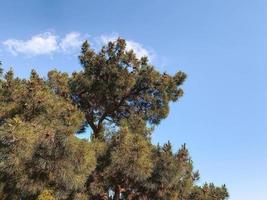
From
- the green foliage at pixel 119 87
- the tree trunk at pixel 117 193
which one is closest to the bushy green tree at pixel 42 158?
the tree trunk at pixel 117 193

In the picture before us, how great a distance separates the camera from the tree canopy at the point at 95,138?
13352 millimetres

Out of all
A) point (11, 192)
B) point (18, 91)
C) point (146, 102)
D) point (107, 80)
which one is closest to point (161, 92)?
point (146, 102)

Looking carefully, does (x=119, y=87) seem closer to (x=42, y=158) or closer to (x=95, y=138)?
(x=95, y=138)

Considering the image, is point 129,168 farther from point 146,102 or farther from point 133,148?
point 146,102

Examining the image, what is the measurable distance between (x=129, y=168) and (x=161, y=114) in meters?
5.54

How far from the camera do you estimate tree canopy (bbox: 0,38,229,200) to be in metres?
13.4

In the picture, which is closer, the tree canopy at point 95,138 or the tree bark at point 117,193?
the tree canopy at point 95,138

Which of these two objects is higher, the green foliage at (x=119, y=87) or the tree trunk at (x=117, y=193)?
the green foliage at (x=119, y=87)

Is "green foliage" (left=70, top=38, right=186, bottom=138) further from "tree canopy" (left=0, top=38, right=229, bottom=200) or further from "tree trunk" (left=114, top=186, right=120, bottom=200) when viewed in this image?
"tree trunk" (left=114, top=186, right=120, bottom=200)

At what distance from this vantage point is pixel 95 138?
660 inches

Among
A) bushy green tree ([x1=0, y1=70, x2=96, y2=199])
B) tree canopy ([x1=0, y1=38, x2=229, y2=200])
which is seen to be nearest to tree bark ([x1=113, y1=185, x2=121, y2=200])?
tree canopy ([x1=0, y1=38, x2=229, y2=200])

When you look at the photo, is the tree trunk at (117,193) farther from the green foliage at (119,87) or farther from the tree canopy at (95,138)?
the green foliage at (119,87)

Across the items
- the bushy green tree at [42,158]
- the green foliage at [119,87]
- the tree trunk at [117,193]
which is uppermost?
the green foliage at [119,87]

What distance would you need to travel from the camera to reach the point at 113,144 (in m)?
15.6
